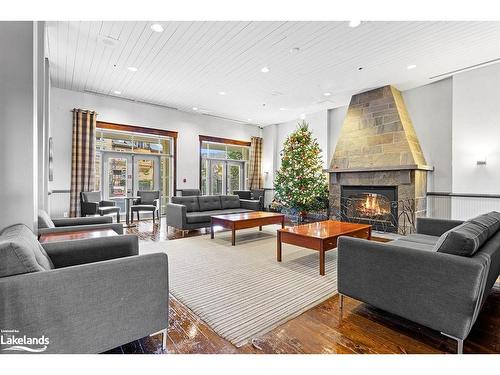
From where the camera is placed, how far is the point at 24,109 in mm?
2141

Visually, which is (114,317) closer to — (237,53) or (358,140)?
(237,53)

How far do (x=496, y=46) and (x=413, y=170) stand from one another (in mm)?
2336

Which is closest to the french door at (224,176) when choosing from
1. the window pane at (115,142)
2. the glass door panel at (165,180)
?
the glass door panel at (165,180)

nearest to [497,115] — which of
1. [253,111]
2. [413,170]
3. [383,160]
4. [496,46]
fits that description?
[496,46]

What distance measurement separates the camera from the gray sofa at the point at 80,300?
1272 mm

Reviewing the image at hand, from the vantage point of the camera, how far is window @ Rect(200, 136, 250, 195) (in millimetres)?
9008

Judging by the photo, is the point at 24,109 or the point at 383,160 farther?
the point at 383,160

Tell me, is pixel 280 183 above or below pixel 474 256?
above

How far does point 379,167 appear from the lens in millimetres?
5766

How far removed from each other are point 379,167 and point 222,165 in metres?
5.47

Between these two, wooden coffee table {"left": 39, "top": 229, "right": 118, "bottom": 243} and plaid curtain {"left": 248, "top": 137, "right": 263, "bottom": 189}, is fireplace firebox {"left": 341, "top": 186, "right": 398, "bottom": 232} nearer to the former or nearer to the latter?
plaid curtain {"left": 248, "top": 137, "right": 263, "bottom": 189}

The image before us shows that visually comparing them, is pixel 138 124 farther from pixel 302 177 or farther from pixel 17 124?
pixel 17 124

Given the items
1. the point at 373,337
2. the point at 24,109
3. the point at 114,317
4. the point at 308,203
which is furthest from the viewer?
the point at 308,203

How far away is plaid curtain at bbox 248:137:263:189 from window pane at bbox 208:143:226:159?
45.2 inches
